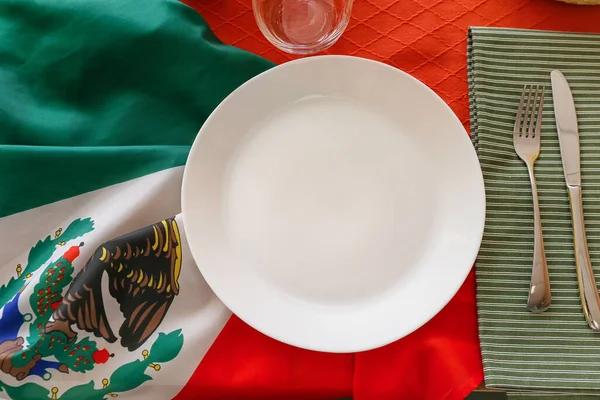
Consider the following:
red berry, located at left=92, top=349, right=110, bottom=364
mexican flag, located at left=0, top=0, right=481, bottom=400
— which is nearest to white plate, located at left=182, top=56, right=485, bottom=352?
mexican flag, located at left=0, top=0, right=481, bottom=400

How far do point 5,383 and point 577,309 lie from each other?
2.08 feet

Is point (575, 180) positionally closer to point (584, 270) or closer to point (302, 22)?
point (584, 270)

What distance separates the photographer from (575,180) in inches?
21.6

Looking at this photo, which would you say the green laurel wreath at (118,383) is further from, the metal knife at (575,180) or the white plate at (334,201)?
the metal knife at (575,180)

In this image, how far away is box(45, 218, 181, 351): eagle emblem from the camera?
1.72 ft

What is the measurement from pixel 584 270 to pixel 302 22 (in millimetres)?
446

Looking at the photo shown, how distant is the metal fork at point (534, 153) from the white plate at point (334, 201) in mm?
76

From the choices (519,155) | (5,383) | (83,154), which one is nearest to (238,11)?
(83,154)

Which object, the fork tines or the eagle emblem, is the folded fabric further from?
the fork tines

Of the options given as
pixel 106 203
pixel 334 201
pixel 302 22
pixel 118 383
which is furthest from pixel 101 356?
pixel 302 22

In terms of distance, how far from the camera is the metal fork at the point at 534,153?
52cm

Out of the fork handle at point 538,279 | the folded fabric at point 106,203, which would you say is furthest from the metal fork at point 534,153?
the folded fabric at point 106,203

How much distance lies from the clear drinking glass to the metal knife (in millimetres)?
271

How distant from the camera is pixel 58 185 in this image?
0.57 m
